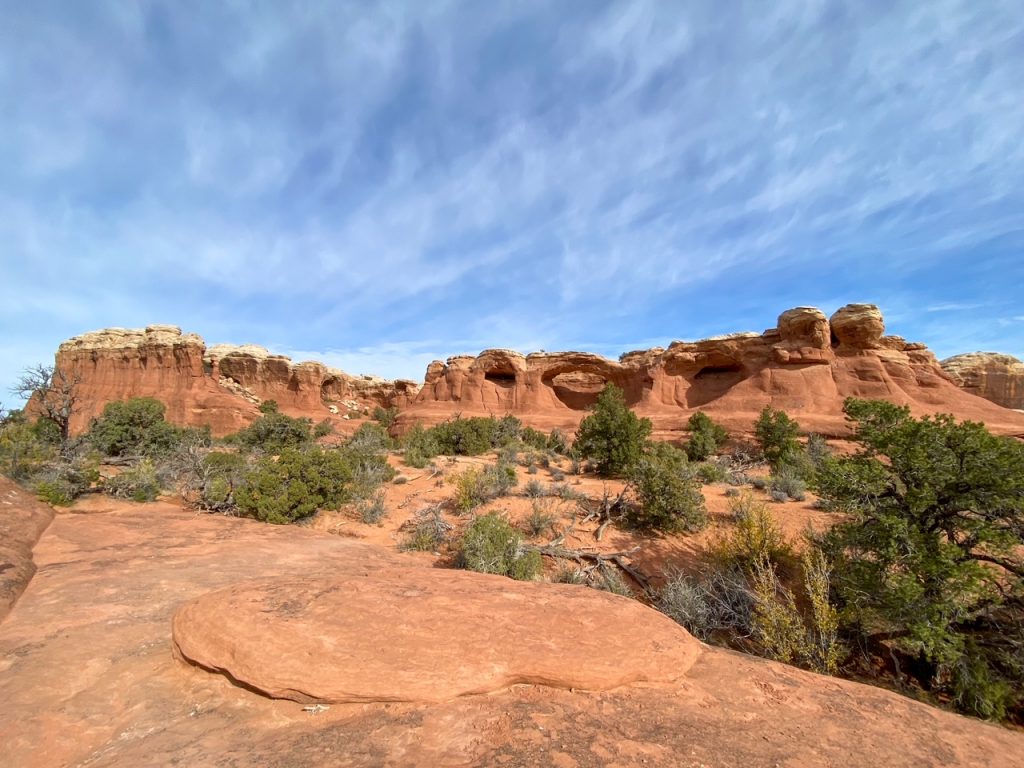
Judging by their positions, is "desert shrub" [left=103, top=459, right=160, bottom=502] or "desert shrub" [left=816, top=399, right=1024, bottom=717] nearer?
"desert shrub" [left=816, top=399, right=1024, bottom=717]

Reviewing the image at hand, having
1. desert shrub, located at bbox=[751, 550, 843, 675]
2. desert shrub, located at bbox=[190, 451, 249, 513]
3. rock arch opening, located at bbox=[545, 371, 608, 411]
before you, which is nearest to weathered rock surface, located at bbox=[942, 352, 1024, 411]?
rock arch opening, located at bbox=[545, 371, 608, 411]

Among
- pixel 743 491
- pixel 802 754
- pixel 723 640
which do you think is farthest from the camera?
pixel 743 491

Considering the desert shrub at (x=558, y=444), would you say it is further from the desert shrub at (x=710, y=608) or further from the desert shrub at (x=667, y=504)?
the desert shrub at (x=710, y=608)

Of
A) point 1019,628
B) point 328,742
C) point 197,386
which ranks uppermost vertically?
point 197,386

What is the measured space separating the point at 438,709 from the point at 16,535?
20.3 ft

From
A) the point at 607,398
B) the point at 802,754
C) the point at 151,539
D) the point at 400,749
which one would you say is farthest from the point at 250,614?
the point at 607,398

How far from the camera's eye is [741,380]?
2966 cm

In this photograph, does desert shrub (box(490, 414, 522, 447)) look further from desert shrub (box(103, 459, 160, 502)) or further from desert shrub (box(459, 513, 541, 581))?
desert shrub (box(459, 513, 541, 581))

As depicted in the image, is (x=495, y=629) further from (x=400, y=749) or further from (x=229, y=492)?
(x=229, y=492)

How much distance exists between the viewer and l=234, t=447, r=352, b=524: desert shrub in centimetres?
890

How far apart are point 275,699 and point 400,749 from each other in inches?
37.7

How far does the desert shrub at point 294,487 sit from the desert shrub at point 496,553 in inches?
163

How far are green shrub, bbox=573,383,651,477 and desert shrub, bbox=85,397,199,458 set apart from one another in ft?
47.6

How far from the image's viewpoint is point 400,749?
217 cm
